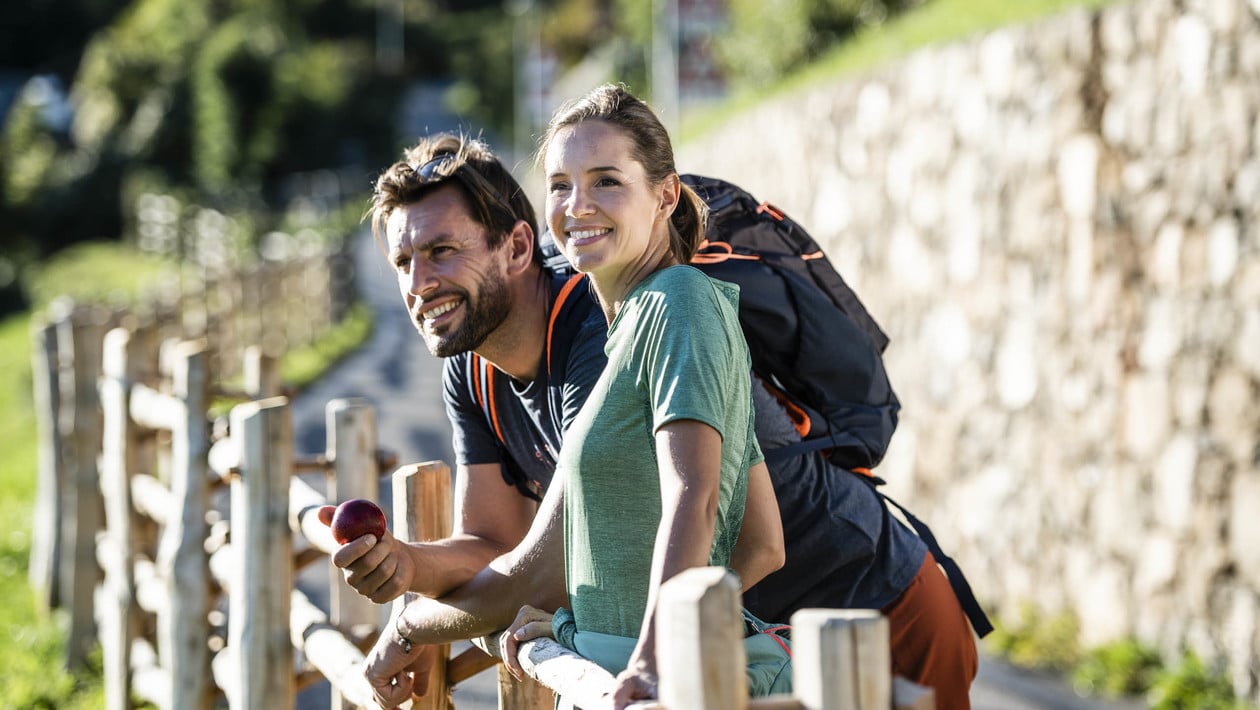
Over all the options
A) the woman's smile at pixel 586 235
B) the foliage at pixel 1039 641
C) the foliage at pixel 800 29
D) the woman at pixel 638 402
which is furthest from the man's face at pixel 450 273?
the foliage at pixel 800 29

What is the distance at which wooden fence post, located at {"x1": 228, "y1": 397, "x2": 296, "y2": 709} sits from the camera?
4.07 metres

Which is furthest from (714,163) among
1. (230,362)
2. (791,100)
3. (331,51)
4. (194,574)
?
(331,51)

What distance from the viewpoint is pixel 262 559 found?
13.5 feet

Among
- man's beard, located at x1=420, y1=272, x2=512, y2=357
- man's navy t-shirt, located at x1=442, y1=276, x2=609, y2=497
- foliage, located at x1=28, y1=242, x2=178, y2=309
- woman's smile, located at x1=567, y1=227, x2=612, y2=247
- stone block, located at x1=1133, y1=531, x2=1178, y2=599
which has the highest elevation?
foliage, located at x1=28, y1=242, x2=178, y2=309

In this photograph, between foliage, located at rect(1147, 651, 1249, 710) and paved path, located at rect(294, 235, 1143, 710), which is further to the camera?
paved path, located at rect(294, 235, 1143, 710)

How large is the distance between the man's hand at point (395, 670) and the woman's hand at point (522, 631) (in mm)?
405

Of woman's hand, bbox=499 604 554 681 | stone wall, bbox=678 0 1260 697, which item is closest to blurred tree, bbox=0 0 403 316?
stone wall, bbox=678 0 1260 697

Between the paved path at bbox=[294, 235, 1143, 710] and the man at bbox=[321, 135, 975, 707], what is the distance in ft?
6.64

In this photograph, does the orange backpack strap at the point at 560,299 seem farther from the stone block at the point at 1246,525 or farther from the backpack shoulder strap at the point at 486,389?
the stone block at the point at 1246,525

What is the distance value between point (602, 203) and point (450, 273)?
462mm

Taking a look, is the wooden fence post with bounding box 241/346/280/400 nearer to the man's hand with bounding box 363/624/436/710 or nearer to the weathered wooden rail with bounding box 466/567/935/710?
the man's hand with bounding box 363/624/436/710

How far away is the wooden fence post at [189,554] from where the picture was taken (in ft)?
16.1

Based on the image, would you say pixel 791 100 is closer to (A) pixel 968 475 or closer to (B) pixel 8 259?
(A) pixel 968 475

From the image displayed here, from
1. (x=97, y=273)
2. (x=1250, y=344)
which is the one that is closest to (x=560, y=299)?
(x=1250, y=344)
